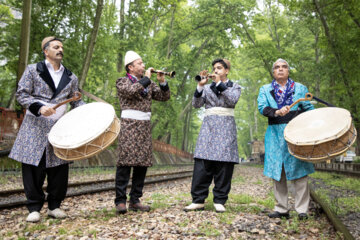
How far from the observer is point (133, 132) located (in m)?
4.38

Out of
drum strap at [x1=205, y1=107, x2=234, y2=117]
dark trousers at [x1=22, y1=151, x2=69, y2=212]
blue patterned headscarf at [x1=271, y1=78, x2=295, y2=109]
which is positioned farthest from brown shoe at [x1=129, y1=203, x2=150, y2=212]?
blue patterned headscarf at [x1=271, y1=78, x2=295, y2=109]

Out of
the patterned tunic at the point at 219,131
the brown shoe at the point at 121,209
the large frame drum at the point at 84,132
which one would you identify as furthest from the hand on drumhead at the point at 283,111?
the brown shoe at the point at 121,209

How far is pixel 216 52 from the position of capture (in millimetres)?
26062

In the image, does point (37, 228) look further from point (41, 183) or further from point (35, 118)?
point (35, 118)

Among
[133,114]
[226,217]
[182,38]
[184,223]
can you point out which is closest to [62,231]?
[184,223]

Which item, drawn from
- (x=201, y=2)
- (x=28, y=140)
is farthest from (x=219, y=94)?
(x=201, y=2)

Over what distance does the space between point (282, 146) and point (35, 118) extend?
9.88 feet

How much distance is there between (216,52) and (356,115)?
1555 cm

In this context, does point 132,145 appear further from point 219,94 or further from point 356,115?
point 356,115

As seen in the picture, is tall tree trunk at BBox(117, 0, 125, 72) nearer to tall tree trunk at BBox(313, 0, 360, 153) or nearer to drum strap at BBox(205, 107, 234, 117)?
tall tree trunk at BBox(313, 0, 360, 153)

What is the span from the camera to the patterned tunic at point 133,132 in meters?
4.31

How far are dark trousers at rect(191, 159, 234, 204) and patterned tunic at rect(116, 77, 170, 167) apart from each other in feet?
2.34

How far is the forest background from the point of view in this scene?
11.6 metres

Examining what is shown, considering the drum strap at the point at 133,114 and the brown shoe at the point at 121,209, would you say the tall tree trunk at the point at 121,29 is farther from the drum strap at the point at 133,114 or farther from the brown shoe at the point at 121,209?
the brown shoe at the point at 121,209
